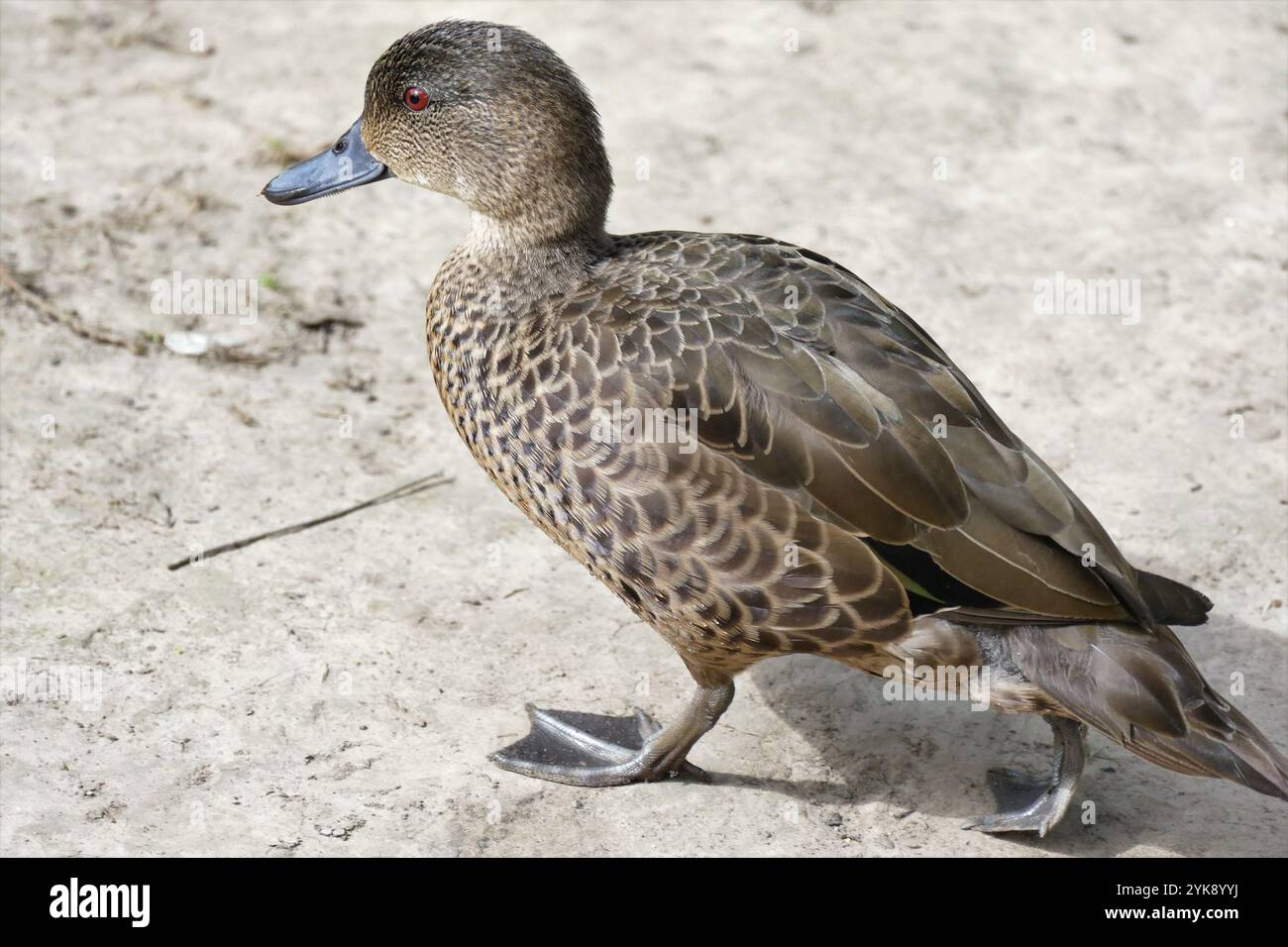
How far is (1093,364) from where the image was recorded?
18.6 ft

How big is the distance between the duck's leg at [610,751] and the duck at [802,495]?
0.05 feet

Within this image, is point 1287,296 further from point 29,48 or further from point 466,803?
point 29,48

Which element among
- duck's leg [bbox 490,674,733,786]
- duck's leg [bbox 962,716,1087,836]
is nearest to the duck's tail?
duck's leg [bbox 962,716,1087,836]

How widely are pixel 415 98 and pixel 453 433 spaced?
1.47 metres

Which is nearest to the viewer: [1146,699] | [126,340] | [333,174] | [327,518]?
[1146,699]

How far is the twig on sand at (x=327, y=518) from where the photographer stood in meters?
4.66

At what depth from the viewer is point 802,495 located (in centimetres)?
360

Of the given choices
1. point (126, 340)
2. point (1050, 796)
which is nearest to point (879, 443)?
point (1050, 796)

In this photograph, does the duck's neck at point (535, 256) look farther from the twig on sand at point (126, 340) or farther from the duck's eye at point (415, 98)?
the twig on sand at point (126, 340)

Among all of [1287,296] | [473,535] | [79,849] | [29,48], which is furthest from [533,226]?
[29,48]

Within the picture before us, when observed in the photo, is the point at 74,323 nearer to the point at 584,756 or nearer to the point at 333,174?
the point at 333,174

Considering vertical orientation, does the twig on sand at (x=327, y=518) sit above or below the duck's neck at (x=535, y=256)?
below

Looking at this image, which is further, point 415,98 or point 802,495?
point 415,98

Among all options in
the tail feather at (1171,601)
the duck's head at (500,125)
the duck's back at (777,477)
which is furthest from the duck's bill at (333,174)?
the tail feather at (1171,601)
